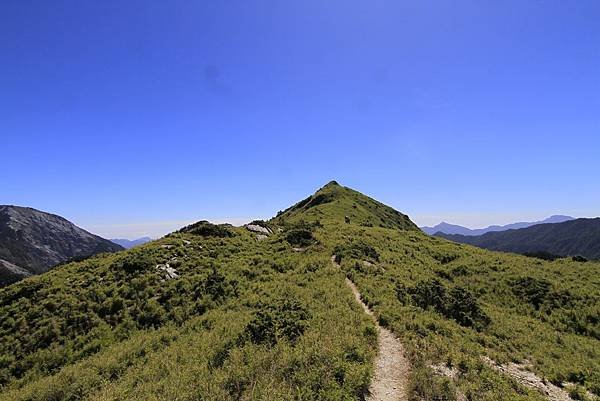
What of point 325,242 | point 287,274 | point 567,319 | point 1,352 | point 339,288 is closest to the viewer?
point 1,352

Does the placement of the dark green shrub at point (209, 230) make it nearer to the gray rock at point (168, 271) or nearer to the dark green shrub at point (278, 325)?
the gray rock at point (168, 271)

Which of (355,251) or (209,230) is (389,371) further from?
(209,230)

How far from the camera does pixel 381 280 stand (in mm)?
25344

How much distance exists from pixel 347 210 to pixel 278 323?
6350 centimetres

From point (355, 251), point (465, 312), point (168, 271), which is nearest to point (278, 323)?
point (465, 312)

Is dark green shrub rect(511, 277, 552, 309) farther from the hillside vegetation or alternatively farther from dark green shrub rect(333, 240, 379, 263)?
dark green shrub rect(333, 240, 379, 263)

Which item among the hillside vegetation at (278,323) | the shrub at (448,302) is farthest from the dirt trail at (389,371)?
the shrub at (448,302)

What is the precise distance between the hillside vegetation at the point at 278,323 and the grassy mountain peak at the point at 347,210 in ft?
104


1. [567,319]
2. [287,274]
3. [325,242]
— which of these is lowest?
[567,319]

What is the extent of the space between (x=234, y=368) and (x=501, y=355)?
11.6m

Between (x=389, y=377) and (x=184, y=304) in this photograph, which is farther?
(x=184, y=304)

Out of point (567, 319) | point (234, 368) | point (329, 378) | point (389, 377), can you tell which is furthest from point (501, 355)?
point (567, 319)

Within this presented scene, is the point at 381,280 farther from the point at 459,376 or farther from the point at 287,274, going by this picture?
the point at 459,376

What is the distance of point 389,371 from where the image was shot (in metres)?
11.6
